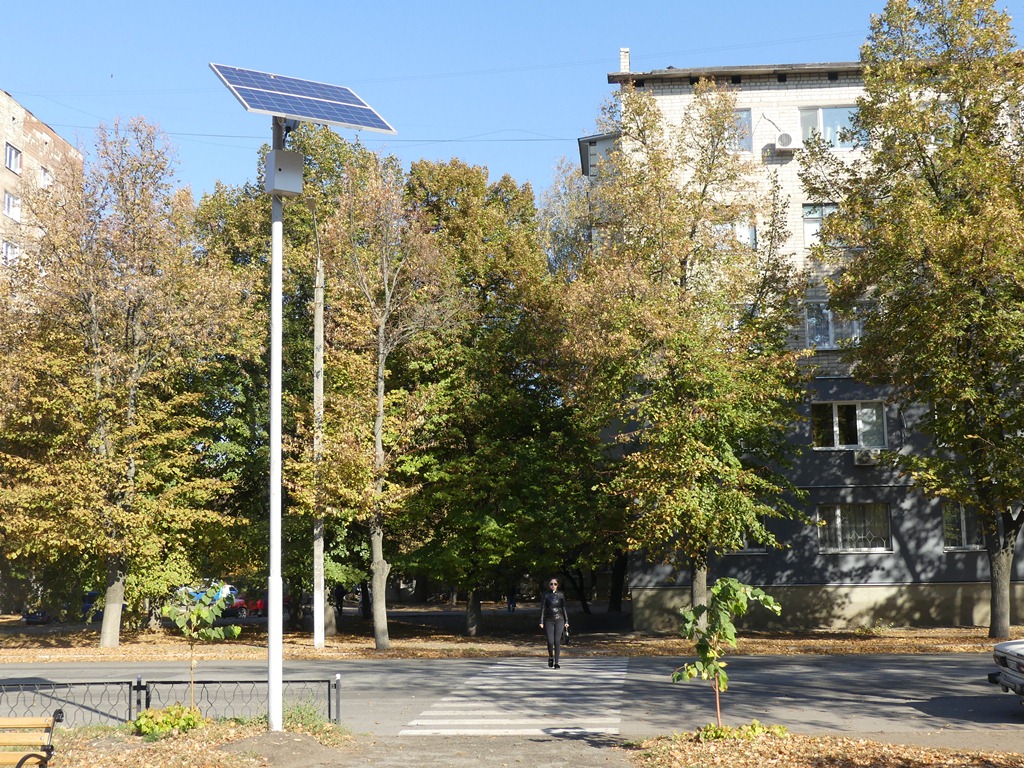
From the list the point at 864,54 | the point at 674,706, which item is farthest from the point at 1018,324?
the point at 674,706

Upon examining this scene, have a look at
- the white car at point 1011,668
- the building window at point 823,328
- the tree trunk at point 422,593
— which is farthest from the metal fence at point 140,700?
the tree trunk at point 422,593

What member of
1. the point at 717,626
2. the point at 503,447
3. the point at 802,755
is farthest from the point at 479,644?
the point at 802,755

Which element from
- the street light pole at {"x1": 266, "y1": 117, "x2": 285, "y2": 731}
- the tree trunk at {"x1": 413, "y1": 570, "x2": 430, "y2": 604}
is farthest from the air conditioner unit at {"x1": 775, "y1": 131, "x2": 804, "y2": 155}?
the tree trunk at {"x1": 413, "y1": 570, "x2": 430, "y2": 604}

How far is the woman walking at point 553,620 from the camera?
2083 cm

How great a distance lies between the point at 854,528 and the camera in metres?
33.9

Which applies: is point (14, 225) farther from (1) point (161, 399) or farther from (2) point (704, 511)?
(2) point (704, 511)

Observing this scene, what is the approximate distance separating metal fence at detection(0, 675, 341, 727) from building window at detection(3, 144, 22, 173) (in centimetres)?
4587

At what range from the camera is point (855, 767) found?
387 inches

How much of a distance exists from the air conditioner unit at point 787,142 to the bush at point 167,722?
97.5ft

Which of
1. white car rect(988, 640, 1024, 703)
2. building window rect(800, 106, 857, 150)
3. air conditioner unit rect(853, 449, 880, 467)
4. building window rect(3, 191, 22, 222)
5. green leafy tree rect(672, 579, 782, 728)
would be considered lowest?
white car rect(988, 640, 1024, 703)

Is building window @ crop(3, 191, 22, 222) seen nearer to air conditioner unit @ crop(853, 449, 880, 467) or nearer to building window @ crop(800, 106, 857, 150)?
building window @ crop(800, 106, 857, 150)

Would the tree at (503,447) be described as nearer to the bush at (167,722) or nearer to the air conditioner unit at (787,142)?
the air conditioner unit at (787,142)

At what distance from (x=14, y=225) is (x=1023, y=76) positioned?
28632mm

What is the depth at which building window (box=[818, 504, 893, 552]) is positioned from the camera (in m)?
33.6
